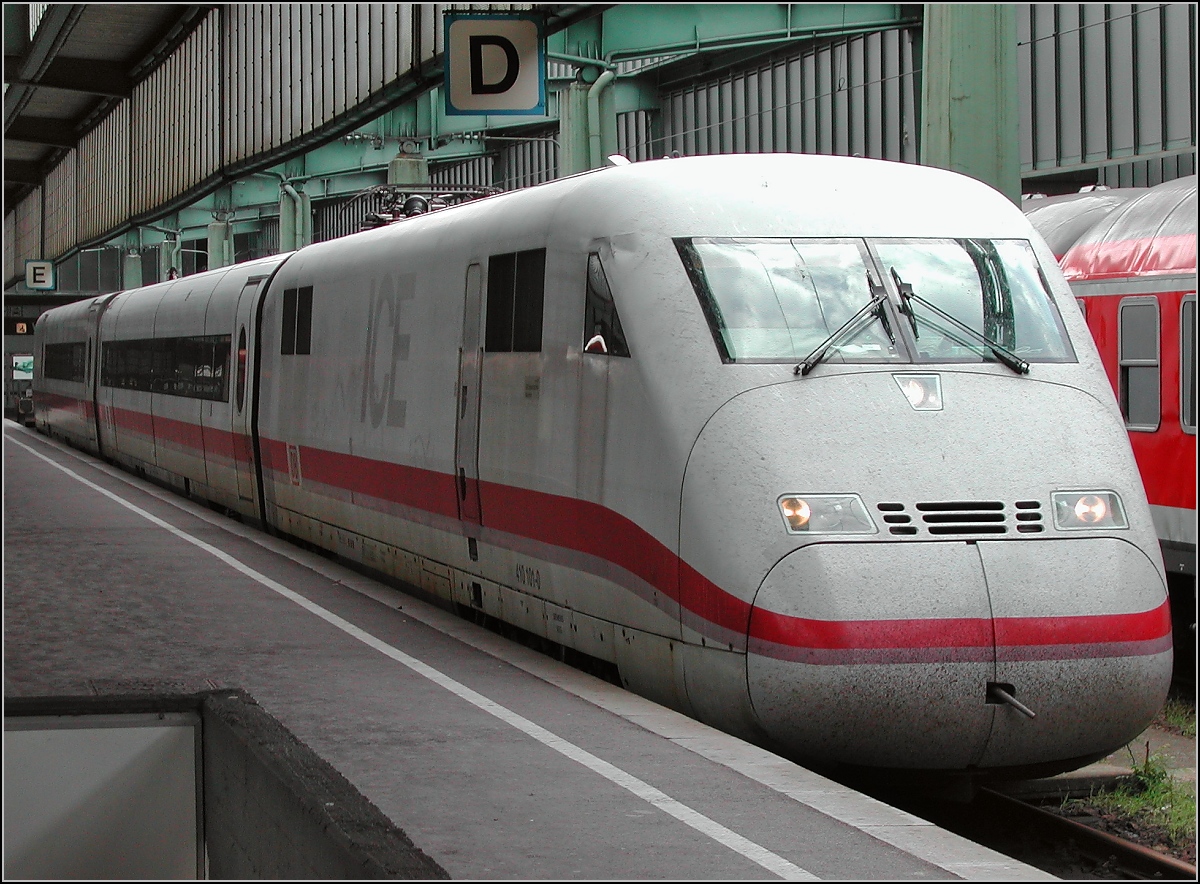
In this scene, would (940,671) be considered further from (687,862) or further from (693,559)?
(687,862)

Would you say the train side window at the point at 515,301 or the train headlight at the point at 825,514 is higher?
the train side window at the point at 515,301

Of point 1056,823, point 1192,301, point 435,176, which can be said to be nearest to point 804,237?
point 1056,823

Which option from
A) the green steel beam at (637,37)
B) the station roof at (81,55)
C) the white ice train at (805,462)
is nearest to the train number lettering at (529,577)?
the white ice train at (805,462)

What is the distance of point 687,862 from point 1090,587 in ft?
8.28

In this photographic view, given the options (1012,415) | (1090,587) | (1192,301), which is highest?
(1192,301)

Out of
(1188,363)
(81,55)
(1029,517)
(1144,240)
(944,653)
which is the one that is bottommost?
(944,653)

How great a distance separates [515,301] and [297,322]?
5.76 meters

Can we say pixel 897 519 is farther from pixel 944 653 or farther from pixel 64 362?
pixel 64 362

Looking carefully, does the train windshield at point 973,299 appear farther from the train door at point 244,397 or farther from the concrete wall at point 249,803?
the train door at point 244,397

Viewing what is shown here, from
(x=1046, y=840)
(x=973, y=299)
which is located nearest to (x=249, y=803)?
(x=1046, y=840)

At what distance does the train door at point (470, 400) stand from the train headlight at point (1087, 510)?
3907mm

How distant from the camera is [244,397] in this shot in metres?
16.5

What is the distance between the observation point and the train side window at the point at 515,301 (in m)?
8.84

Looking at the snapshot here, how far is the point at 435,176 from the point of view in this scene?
45438 millimetres
